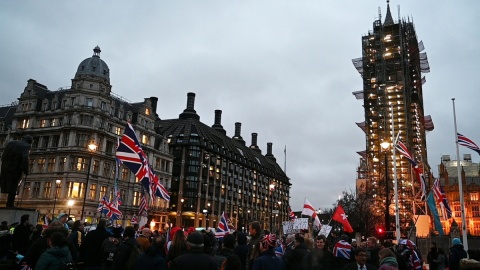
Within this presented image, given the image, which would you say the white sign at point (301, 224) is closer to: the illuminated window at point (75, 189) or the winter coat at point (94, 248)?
the winter coat at point (94, 248)

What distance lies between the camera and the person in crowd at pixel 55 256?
734 cm

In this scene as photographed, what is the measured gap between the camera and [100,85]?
62562 mm

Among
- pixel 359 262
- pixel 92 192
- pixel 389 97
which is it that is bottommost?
pixel 359 262

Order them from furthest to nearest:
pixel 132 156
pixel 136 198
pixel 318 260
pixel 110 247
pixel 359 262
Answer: pixel 136 198, pixel 132 156, pixel 110 247, pixel 318 260, pixel 359 262

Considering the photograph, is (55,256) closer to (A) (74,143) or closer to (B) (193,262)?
(B) (193,262)

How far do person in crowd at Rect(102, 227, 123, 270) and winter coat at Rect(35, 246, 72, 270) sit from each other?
221 centimetres

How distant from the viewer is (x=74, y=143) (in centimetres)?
6022

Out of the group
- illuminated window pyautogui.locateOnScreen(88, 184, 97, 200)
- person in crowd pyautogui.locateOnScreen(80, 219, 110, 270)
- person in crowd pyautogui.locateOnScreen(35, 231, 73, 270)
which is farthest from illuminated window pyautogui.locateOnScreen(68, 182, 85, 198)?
person in crowd pyautogui.locateOnScreen(35, 231, 73, 270)

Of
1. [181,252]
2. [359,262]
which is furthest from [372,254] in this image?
[181,252]

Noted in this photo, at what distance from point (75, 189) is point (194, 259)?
5889 centimetres

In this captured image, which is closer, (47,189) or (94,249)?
(94,249)

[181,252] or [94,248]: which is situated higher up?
[181,252]

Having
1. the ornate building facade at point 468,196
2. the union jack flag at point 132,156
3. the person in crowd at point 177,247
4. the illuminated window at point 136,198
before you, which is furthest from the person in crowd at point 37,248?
the ornate building facade at point 468,196

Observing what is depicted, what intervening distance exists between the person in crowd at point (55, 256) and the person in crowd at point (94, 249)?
118 inches
